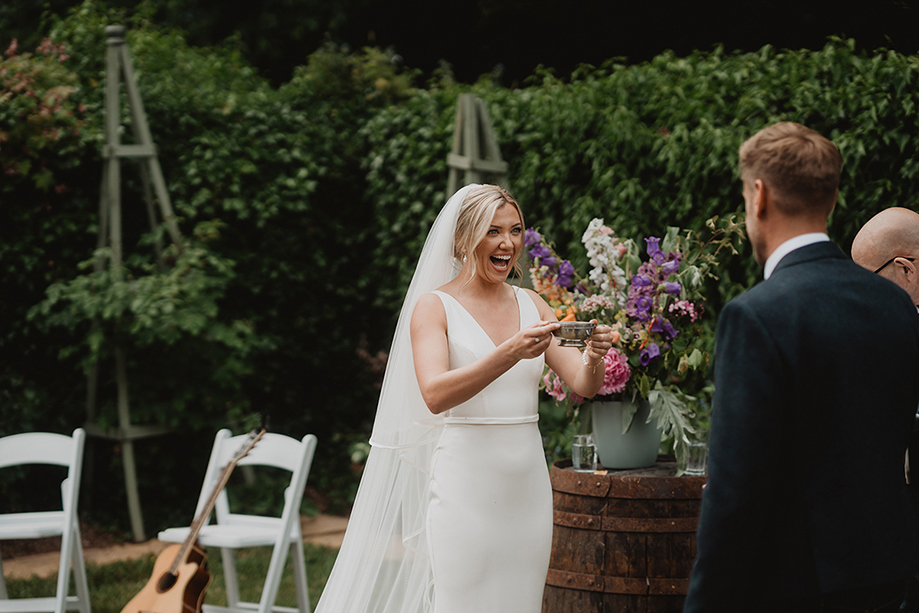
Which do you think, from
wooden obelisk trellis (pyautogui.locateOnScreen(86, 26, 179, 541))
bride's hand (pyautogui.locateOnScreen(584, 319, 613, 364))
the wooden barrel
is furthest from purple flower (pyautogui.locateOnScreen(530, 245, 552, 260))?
wooden obelisk trellis (pyautogui.locateOnScreen(86, 26, 179, 541))

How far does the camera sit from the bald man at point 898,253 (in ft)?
7.48

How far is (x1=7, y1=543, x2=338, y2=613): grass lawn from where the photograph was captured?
445 cm

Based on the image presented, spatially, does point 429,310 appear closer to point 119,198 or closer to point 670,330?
point 670,330

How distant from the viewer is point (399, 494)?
2.80 metres

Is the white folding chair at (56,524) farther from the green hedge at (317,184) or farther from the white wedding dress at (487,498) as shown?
the white wedding dress at (487,498)

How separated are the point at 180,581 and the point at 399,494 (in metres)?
1.46

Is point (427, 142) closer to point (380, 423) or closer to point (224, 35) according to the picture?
point (380, 423)

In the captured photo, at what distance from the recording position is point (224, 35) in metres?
9.51

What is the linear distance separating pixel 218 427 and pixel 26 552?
1431 millimetres

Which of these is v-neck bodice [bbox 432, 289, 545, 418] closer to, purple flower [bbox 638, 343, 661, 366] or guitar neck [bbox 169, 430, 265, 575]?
purple flower [bbox 638, 343, 661, 366]

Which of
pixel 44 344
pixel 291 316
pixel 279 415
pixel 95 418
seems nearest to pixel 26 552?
pixel 95 418

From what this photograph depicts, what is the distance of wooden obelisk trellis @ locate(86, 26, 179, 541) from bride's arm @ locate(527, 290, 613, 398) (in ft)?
11.6

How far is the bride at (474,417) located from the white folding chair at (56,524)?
1.93m

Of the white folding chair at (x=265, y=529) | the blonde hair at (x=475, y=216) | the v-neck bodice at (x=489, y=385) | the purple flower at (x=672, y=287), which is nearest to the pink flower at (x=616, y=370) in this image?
the purple flower at (x=672, y=287)
